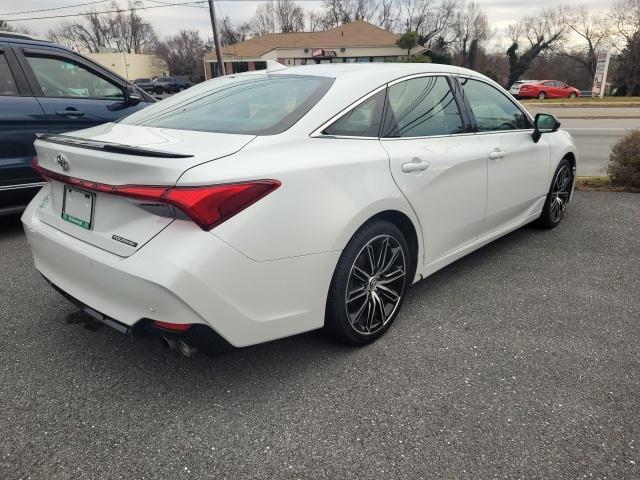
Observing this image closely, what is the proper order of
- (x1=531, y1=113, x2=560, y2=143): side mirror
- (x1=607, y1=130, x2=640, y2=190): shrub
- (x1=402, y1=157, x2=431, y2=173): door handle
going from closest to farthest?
(x1=402, y1=157, x2=431, y2=173): door handle
(x1=531, y1=113, x2=560, y2=143): side mirror
(x1=607, y1=130, x2=640, y2=190): shrub

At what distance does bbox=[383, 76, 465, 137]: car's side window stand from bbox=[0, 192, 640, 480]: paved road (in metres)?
1.17

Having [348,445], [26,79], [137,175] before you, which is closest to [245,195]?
[137,175]

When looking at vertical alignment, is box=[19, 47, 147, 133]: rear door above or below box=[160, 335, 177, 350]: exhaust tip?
above

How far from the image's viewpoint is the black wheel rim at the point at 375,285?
8.73ft

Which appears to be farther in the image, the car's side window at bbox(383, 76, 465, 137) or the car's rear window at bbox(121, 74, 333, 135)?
the car's side window at bbox(383, 76, 465, 137)

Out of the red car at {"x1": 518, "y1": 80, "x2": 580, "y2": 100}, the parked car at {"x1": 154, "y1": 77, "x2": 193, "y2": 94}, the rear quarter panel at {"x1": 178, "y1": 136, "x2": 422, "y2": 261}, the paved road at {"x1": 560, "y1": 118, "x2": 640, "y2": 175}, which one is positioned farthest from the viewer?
the parked car at {"x1": 154, "y1": 77, "x2": 193, "y2": 94}

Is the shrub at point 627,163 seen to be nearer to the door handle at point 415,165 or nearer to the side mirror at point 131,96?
the door handle at point 415,165

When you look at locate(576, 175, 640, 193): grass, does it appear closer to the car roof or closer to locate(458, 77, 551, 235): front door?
locate(458, 77, 551, 235): front door

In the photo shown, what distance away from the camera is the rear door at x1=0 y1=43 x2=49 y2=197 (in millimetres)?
4430

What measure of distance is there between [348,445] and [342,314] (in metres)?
0.69

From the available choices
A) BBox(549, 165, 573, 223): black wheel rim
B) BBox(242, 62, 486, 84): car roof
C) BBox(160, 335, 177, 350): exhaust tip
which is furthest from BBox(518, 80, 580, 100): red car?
BBox(160, 335, 177, 350): exhaust tip

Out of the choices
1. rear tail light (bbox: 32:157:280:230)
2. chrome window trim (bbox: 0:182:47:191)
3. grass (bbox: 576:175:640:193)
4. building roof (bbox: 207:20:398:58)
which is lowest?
grass (bbox: 576:175:640:193)

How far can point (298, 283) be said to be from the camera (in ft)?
7.56

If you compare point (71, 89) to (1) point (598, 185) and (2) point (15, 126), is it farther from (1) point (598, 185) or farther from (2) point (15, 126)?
(1) point (598, 185)
